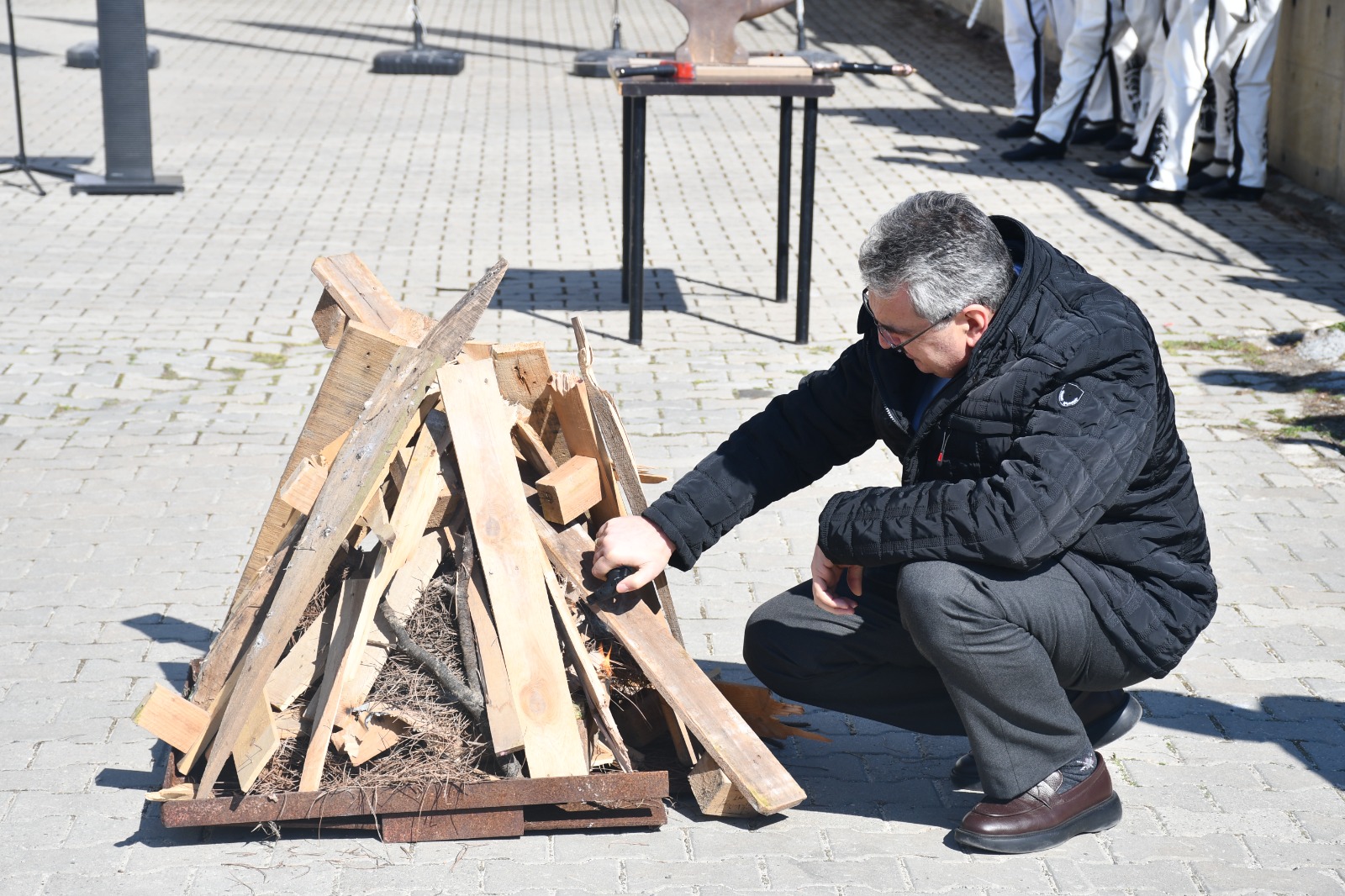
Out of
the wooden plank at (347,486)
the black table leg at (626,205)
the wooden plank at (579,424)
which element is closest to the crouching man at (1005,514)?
the wooden plank at (579,424)

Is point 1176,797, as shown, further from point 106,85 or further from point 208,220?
point 106,85

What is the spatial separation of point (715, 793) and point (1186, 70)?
334 inches

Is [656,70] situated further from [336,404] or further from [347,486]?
[347,486]

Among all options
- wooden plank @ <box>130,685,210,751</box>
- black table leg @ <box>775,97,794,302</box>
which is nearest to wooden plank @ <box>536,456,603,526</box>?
wooden plank @ <box>130,685,210,751</box>

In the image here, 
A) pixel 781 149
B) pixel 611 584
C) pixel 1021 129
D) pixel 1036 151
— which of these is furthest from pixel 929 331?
pixel 1021 129

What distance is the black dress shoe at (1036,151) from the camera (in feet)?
39.4

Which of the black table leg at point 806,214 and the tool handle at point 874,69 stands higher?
the tool handle at point 874,69

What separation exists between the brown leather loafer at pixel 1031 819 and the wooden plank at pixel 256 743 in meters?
1.62

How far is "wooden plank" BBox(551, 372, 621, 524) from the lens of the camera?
3658 mm

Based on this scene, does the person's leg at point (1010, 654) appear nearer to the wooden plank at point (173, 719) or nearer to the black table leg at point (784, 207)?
the wooden plank at point (173, 719)

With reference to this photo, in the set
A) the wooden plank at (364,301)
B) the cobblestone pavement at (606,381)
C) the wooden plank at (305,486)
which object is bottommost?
the cobblestone pavement at (606,381)

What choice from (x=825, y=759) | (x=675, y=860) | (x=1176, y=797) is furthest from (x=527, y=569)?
(x=1176, y=797)

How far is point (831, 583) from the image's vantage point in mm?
3516

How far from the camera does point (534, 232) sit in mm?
9781
